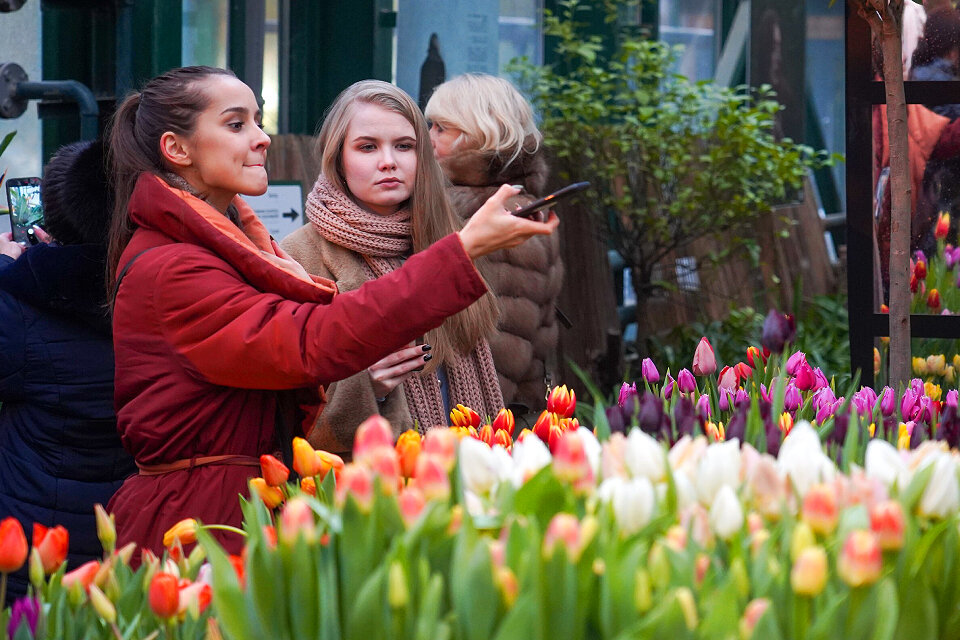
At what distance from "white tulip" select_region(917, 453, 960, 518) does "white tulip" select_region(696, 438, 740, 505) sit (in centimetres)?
19

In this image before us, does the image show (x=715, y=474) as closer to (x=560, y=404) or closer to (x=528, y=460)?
(x=528, y=460)

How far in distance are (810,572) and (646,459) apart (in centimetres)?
26

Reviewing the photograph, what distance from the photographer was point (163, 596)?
1.28 m

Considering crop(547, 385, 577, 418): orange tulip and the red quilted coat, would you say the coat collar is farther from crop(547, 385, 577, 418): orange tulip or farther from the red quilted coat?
crop(547, 385, 577, 418): orange tulip

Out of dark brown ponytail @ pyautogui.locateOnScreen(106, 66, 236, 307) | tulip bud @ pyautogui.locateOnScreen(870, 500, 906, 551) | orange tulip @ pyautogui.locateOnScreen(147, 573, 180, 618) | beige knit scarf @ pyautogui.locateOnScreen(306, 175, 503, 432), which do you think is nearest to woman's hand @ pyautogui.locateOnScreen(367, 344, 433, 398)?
beige knit scarf @ pyautogui.locateOnScreen(306, 175, 503, 432)

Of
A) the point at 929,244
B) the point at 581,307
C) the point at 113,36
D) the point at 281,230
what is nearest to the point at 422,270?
the point at 929,244

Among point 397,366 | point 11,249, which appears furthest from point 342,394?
point 11,249

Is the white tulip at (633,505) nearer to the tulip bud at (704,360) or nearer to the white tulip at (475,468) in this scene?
the white tulip at (475,468)

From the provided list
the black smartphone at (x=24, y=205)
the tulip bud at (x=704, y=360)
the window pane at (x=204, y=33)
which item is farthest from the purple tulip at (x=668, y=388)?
the window pane at (x=204, y=33)

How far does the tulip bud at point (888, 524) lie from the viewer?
112 cm

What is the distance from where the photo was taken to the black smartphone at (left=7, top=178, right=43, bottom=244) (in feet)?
10.4

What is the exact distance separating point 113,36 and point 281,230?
3.90 ft

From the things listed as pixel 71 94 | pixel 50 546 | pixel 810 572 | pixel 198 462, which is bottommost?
pixel 198 462

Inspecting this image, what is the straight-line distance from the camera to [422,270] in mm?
1908
